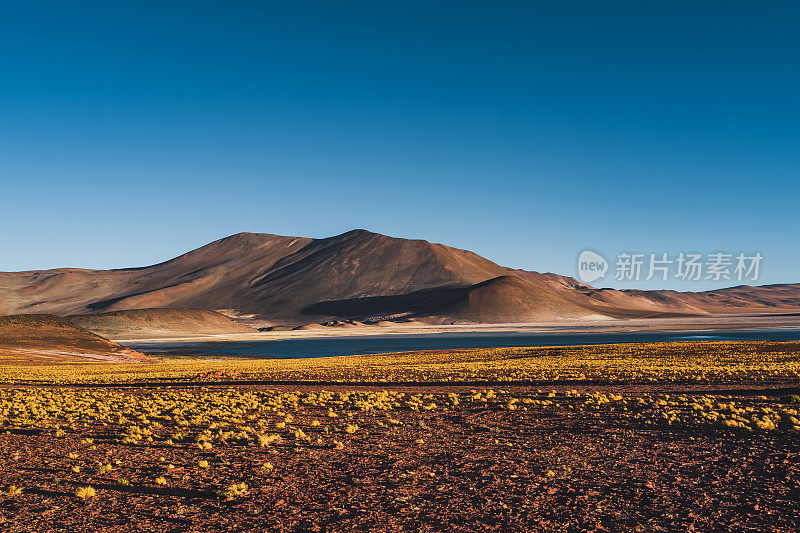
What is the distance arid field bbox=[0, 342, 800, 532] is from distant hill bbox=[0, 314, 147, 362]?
5237cm

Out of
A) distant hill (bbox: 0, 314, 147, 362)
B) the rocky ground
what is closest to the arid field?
the rocky ground

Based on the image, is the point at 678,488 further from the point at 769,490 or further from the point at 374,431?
the point at 374,431

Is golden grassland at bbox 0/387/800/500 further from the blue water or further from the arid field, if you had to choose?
the blue water

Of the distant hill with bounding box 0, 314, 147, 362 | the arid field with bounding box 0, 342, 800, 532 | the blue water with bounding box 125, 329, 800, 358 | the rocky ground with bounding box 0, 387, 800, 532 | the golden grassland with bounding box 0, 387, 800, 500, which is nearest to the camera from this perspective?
the rocky ground with bounding box 0, 387, 800, 532

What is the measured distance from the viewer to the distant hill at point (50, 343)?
249ft

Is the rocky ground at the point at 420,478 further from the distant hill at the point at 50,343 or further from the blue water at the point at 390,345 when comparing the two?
the blue water at the point at 390,345

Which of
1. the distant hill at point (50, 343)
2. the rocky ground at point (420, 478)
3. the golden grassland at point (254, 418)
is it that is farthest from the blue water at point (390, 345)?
the rocky ground at point (420, 478)

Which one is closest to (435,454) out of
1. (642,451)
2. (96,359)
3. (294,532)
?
(642,451)

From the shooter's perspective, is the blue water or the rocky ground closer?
the rocky ground

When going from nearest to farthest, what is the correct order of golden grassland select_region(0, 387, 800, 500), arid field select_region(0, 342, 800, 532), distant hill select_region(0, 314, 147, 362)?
arid field select_region(0, 342, 800, 532)
golden grassland select_region(0, 387, 800, 500)
distant hill select_region(0, 314, 147, 362)

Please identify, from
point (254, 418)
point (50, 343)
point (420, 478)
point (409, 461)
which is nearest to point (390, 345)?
point (50, 343)

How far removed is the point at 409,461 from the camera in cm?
1495

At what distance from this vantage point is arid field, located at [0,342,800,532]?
10.7 m

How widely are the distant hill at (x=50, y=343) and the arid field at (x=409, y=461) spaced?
172 ft
